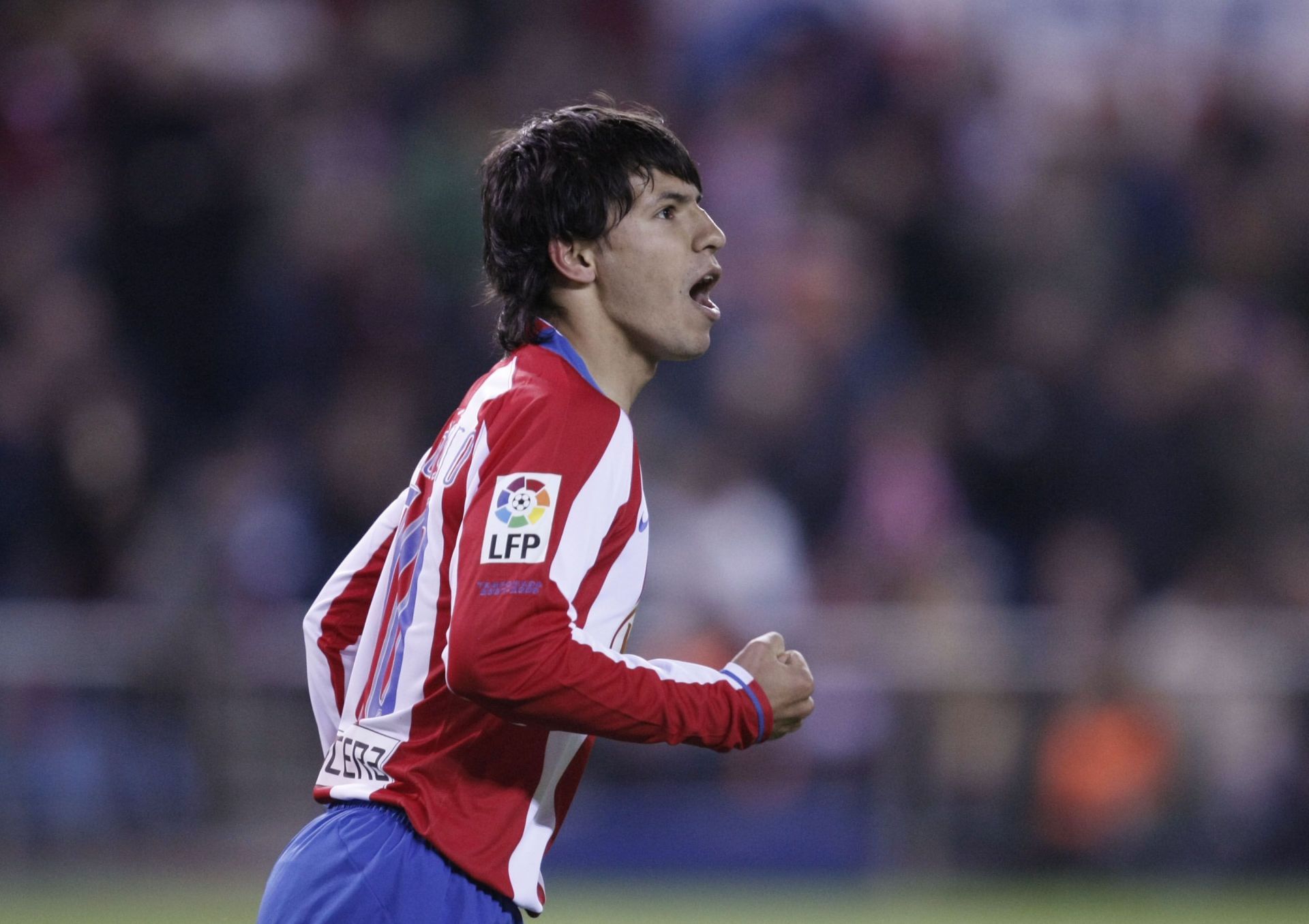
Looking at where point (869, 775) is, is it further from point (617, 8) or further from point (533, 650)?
point (533, 650)

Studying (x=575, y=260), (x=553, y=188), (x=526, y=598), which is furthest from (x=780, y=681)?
(x=553, y=188)

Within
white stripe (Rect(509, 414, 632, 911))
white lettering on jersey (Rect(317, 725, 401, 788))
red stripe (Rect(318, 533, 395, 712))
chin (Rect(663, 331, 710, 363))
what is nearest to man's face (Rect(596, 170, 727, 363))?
chin (Rect(663, 331, 710, 363))

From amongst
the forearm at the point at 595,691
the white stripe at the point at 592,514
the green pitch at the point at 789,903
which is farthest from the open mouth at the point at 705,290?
the green pitch at the point at 789,903

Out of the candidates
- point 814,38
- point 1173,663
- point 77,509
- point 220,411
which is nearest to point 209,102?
point 220,411

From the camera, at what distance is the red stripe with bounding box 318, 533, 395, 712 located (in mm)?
3578

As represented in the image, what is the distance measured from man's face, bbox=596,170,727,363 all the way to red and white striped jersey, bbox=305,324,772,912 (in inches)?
6.2

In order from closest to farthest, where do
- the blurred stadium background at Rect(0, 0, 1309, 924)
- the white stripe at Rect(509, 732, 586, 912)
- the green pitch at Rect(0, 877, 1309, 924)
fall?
the white stripe at Rect(509, 732, 586, 912) < the green pitch at Rect(0, 877, 1309, 924) < the blurred stadium background at Rect(0, 0, 1309, 924)

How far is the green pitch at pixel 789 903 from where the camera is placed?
784cm

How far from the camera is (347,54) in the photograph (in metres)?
11.0

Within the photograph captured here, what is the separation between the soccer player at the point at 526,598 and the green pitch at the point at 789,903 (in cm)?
446

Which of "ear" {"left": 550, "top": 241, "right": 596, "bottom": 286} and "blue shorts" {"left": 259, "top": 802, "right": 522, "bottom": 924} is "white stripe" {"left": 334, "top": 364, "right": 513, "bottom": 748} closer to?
"blue shorts" {"left": 259, "top": 802, "right": 522, "bottom": 924}

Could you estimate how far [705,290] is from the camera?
3.46m

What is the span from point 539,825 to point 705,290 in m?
1.06

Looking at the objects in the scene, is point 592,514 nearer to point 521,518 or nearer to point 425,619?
point 521,518
